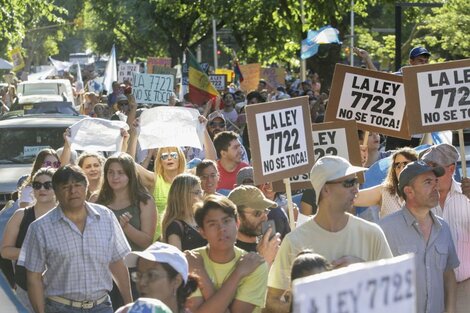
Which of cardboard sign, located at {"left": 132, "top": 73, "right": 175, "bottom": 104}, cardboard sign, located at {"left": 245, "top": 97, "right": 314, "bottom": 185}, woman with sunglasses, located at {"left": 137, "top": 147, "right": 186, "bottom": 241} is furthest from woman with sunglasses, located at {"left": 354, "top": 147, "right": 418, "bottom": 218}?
cardboard sign, located at {"left": 132, "top": 73, "right": 175, "bottom": 104}

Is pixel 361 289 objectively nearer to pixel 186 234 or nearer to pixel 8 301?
pixel 8 301

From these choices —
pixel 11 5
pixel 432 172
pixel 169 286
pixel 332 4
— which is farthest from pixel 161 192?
pixel 332 4

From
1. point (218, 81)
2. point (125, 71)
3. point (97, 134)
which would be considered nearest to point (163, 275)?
point (97, 134)

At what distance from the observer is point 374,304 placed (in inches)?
171

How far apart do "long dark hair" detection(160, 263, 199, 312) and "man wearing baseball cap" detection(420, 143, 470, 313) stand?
7.54 feet

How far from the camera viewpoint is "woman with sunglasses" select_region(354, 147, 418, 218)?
848 cm

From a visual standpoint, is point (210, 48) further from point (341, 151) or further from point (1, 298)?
point (1, 298)

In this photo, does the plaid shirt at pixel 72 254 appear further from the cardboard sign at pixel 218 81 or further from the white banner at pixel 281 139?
the cardboard sign at pixel 218 81

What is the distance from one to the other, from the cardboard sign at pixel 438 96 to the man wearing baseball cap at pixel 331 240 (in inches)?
131

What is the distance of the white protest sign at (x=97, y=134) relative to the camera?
12.3m

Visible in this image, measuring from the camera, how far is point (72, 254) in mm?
7523

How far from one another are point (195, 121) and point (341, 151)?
111 inches

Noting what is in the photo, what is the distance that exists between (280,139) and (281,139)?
0.01m

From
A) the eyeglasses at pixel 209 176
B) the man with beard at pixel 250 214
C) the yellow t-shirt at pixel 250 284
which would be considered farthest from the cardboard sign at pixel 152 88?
the yellow t-shirt at pixel 250 284
